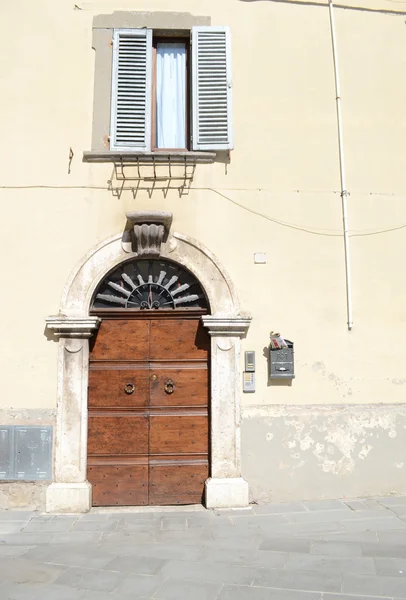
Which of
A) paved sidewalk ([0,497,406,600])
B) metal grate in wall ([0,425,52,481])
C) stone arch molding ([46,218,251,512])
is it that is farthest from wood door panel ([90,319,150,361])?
paved sidewalk ([0,497,406,600])

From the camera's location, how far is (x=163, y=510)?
597cm

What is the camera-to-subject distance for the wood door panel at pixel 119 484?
6094 millimetres

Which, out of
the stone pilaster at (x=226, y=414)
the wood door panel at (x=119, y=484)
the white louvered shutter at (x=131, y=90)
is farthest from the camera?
the white louvered shutter at (x=131, y=90)

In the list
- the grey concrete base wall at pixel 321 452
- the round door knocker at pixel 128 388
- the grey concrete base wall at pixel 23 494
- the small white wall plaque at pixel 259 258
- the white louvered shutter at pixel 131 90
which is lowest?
the grey concrete base wall at pixel 23 494

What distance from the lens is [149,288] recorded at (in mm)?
6434

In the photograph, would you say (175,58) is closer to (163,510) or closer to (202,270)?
(202,270)

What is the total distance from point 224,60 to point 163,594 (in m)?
5.98

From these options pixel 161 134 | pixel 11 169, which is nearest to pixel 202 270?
pixel 161 134

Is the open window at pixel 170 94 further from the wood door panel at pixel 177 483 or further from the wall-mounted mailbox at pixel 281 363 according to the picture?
the wood door panel at pixel 177 483

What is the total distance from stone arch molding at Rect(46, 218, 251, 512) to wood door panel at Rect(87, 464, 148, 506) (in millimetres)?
161

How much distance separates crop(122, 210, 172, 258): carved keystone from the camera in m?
6.16

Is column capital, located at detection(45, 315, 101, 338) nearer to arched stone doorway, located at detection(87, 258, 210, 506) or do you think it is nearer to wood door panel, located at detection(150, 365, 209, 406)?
arched stone doorway, located at detection(87, 258, 210, 506)

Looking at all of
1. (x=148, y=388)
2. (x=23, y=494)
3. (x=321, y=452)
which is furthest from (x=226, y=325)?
(x=23, y=494)

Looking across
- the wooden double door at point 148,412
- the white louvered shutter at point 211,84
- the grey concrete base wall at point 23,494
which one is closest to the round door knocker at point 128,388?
the wooden double door at point 148,412
